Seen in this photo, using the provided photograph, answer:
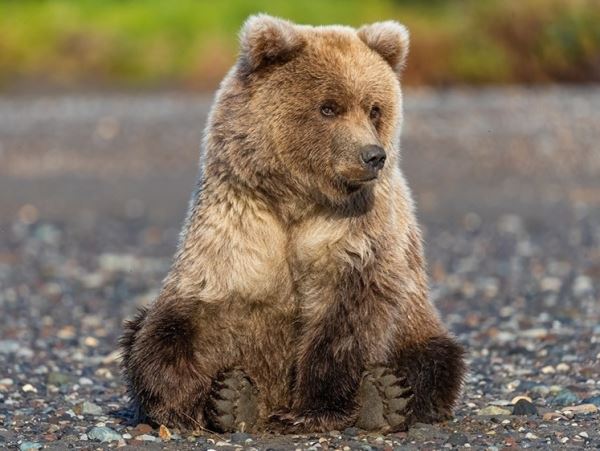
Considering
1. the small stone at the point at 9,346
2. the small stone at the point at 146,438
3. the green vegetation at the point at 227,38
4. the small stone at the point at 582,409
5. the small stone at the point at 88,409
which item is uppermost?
the green vegetation at the point at 227,38

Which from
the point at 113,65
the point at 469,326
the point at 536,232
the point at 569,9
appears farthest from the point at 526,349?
the point at 113,65

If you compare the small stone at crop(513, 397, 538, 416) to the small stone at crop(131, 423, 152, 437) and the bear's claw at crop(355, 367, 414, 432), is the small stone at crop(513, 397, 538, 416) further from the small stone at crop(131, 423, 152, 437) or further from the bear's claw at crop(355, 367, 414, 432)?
the small stone at crop(131, 423, 152, 437)

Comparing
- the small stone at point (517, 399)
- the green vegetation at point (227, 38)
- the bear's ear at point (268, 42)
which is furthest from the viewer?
the green vegetation at point (227, 38)

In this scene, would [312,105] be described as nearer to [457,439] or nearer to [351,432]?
[351,432]

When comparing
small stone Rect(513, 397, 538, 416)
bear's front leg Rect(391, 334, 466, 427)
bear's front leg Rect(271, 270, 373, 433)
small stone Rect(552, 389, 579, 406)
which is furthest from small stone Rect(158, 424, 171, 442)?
small stone Rect(552, 389, 579, 406)

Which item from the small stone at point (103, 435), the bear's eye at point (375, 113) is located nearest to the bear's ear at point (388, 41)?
the bear's eye at point (375, 113)

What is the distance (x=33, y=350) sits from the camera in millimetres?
7496

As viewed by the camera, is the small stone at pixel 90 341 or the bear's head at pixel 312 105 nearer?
the bear's head at pixel 312 105

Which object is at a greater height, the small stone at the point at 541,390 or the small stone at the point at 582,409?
the small stone at the point at 582,409

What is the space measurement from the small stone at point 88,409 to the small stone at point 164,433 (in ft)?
2.45

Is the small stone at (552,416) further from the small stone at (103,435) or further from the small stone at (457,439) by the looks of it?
the small stone at (103,435)

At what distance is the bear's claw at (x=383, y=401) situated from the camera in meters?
5.00

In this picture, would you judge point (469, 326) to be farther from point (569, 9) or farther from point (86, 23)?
point (86, 23)

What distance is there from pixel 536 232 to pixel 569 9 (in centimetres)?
1083
